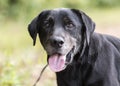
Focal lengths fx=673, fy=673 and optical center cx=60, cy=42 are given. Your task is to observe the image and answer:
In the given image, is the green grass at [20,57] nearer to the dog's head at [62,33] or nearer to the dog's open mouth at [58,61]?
the dog's head at [62,33]

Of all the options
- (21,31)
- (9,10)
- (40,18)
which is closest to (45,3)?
(9,10)

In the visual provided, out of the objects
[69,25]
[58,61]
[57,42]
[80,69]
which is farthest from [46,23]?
[80,69]

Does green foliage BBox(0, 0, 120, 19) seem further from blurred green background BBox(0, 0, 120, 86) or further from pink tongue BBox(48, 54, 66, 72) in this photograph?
pink tongue BBox(48, 54, 66, 72)

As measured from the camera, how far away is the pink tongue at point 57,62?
802 centimetres

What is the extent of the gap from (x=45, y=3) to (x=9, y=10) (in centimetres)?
131

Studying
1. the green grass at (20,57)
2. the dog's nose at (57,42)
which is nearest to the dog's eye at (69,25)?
the dog's nose at (57,42)

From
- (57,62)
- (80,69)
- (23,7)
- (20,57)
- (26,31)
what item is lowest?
(23,7)

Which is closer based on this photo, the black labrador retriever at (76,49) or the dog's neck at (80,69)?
the black labrador retriever at (76,49)

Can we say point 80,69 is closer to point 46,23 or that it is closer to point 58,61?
point 58,61

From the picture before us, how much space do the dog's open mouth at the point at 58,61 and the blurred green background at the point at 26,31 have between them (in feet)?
7.06

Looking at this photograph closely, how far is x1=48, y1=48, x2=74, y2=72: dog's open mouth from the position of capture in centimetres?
802

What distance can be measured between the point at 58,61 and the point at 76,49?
292mm

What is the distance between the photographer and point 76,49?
8156mm

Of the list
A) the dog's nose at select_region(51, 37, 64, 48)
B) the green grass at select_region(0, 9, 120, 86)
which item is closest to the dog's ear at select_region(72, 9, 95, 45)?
the dog's nose at select_region(51, 37, 64, 48)
